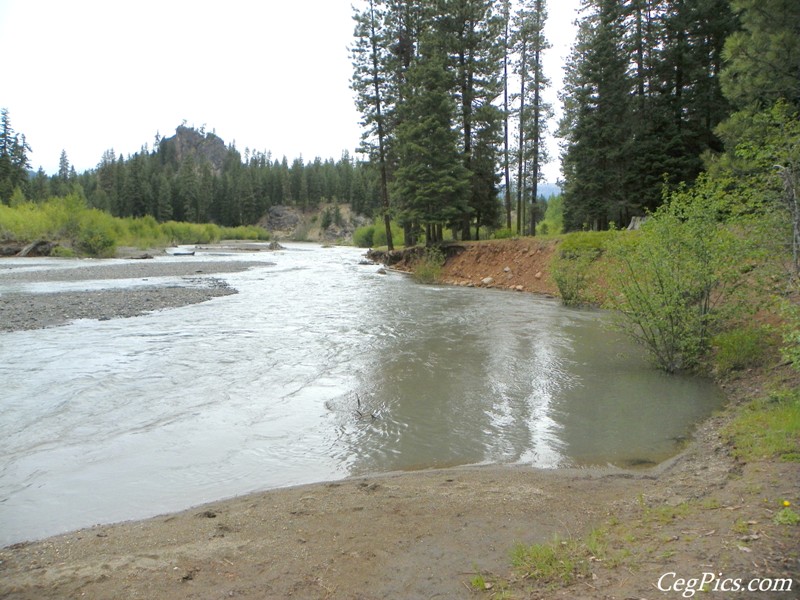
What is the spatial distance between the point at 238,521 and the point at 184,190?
5127 inches

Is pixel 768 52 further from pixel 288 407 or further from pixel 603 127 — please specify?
pixel 603 127

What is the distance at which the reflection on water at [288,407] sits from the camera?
20.3 ft

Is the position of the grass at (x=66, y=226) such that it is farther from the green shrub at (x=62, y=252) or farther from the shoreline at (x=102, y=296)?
the shoreline at (x=102, y=296)

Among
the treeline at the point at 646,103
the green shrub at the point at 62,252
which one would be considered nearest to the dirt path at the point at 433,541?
the treeline at the point at 646,103

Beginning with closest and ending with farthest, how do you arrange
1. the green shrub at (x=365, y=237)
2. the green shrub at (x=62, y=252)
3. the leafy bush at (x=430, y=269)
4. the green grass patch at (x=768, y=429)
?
the green grass patch at (x=768, y=429)
the leafy bush at (x=430, y=269)
the green shrub at (x=62, y=252)
the green shrub at (x=365, y=237)

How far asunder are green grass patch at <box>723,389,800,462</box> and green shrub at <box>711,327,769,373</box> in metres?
1.99

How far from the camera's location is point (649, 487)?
18.0 ft

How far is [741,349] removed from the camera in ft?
31.2

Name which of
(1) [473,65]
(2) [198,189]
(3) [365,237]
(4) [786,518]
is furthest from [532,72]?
(2) [198,189]

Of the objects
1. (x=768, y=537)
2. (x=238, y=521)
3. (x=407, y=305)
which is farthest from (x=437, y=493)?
(x=407, y=305)

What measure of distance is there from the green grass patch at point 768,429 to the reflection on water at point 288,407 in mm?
771

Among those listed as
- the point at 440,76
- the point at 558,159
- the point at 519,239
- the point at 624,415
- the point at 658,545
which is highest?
the point at 440,76

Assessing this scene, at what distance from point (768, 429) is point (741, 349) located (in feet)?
11.9

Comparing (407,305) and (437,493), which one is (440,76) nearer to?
(407,305)
